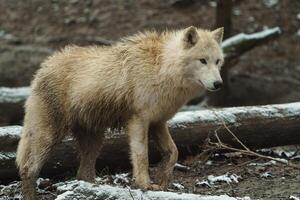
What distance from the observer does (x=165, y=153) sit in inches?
276

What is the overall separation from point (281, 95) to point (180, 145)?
5683mm

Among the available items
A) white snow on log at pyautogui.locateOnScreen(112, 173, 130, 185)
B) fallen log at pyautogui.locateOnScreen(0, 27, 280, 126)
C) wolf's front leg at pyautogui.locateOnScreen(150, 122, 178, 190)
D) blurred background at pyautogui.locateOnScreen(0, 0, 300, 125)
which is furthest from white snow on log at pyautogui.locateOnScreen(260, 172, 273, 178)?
blurred background at pyautogui.locateOnScreen(0, 0, 300, 125)

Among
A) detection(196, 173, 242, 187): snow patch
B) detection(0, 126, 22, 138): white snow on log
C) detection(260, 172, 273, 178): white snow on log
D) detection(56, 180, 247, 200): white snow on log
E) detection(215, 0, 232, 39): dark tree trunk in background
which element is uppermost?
detection(215, 0, 232, 39): dark tree trunk in background

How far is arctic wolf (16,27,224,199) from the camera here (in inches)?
263

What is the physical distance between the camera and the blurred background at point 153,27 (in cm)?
1396

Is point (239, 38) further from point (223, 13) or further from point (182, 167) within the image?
point (182, 167)

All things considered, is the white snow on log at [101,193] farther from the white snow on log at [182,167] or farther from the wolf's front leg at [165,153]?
the white snow on log at [182,167]

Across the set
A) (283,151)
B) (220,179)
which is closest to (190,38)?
(220,179)

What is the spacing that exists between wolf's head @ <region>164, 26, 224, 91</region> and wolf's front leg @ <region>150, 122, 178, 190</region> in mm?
760

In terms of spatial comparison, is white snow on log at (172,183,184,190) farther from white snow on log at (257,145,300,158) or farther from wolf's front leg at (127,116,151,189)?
white snow on log at (257,145,300,158)

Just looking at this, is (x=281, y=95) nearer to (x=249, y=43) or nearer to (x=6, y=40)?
(x=249, y=43)

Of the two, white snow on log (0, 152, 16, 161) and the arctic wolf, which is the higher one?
the arctic wolf

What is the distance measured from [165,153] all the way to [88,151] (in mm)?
1074

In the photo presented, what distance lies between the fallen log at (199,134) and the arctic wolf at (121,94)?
23.4 inches
